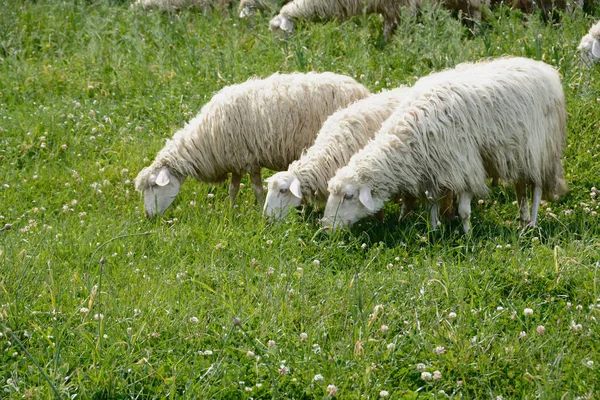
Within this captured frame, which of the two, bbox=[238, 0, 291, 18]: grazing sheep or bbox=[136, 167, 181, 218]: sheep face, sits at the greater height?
bbox=[238, 0, 291, 18]: grazing sheep

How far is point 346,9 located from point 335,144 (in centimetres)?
365

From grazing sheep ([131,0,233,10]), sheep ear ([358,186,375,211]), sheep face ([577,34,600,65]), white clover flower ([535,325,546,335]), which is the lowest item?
grazing sheep ([131,0,233,10])

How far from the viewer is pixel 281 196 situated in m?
6.50

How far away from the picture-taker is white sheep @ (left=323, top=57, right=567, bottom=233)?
6.03m

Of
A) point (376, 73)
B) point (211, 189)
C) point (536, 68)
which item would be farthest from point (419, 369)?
point (376, 73)

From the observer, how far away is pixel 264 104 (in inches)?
279

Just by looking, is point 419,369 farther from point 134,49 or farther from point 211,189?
point 134,49

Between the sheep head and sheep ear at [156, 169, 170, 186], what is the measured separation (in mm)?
1447

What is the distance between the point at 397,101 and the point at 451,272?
2.06 metres

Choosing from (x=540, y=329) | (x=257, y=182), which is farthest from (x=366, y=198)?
Answer: (x=540, y=329)

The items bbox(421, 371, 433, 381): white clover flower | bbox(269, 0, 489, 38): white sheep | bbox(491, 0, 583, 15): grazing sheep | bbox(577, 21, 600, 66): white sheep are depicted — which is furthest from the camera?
bbox(491, 0, 583, 15): grazing sheep

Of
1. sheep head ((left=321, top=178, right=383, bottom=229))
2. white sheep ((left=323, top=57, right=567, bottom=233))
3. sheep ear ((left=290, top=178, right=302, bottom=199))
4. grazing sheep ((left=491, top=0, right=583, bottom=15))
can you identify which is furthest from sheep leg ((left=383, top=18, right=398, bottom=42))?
sheep head ((left=321, top=178, right=383, bottom=229))

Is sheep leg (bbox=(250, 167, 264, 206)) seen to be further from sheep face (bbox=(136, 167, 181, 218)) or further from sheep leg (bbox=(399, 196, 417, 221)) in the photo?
sheep leg (bbox=(399, 196, 417, 221))

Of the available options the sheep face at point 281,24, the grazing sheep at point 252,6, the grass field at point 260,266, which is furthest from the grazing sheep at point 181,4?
the grass field at point 260,266
